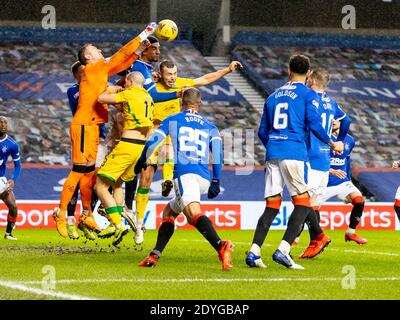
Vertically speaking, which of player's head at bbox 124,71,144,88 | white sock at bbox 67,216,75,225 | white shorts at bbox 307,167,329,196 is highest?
player's head at bbox 124,71,144,88

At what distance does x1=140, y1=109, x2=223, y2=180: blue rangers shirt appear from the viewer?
8.57 metres

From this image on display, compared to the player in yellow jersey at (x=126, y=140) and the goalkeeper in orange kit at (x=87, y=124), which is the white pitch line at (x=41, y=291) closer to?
the player in yellow jersey at (x=126, y=140)

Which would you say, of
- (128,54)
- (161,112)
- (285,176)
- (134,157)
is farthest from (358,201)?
(128,54)

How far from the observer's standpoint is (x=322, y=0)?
31.8 m

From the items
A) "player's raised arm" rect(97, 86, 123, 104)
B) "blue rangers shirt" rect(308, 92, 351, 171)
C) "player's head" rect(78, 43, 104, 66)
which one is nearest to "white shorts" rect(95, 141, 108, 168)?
"player's head" rect(78, 43, 104, 66)

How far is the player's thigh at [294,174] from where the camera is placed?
8.63 metres

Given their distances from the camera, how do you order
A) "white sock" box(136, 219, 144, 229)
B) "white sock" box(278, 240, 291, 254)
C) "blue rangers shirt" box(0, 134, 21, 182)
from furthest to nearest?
1. "blue rangers shirt" box(0, 134, 21, 182)
2. "white sock" box(136, 219, 144, 229)
3. "white sock" box(278, 240, 291, 254)

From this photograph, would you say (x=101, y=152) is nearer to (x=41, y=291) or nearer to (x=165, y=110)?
(x=165, y=110)

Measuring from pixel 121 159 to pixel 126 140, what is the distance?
254 mm

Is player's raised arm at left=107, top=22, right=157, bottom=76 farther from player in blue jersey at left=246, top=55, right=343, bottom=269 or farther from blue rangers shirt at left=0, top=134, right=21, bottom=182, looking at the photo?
blue rangers shirt at left=0, top=134, right=21, bottom=182

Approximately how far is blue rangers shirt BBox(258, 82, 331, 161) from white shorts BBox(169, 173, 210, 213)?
2.60ft

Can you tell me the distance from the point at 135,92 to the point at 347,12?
23109mm
